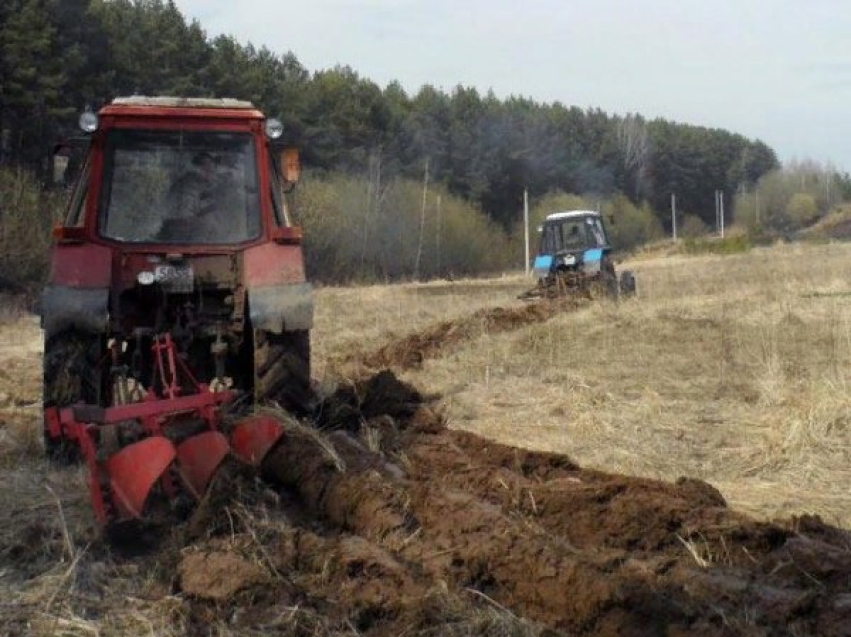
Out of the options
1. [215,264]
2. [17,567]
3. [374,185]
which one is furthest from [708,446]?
[374,185]

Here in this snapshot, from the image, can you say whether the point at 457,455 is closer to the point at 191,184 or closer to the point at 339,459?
the point at 339,459

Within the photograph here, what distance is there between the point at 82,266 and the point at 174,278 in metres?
0.52

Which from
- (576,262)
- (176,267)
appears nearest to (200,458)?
(176,267)

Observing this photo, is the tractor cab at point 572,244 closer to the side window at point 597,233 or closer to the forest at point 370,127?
the side window at point 597,233

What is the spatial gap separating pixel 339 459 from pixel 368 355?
6478 millimetres

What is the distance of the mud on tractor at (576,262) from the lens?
1814 cm

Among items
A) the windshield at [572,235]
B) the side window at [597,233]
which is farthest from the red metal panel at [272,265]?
the side window at [597,233]

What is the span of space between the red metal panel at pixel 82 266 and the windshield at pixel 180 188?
0.28m

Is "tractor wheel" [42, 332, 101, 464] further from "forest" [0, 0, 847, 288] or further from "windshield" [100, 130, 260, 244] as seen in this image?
"forest" [0, 0, 847, 288]

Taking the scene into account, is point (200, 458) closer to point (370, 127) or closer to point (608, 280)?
point (608, 280)

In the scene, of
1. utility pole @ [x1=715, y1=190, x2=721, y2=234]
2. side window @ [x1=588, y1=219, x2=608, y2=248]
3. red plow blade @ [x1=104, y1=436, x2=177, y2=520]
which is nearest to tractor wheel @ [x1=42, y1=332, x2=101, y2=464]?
red plow blade @ [x1=104, y1=436, x2=177, y2=520]

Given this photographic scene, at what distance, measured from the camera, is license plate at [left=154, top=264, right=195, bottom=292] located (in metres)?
6.63

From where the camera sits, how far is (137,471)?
5.05m

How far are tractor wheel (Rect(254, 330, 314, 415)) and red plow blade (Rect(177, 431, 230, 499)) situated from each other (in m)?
1.31
